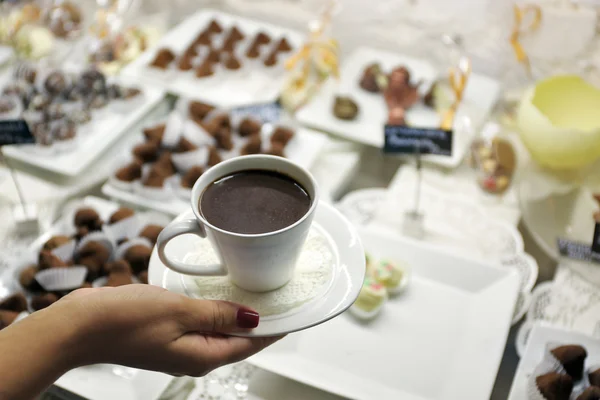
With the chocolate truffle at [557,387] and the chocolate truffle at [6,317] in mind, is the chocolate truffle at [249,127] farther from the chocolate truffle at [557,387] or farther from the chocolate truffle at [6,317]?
the chocolate truffle at [557,387]

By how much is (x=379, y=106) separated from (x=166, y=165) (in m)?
0.62

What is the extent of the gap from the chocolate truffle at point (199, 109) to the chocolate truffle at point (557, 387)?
1.03m

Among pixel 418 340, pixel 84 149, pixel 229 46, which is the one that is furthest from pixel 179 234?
pixel 229 46

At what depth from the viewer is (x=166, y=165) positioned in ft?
4.44

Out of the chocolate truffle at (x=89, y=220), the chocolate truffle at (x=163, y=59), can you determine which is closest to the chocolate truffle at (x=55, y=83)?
the chocolate truffle at (x=163, y=59)

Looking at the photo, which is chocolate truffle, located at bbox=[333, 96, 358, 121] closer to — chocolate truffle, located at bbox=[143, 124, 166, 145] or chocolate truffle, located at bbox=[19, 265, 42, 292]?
chocolate truffle, located at bbox=[143, 124, 166, 145]

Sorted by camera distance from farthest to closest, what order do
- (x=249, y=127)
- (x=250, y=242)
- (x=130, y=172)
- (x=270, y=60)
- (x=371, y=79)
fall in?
(x=270, y=60)
(x=371, y=79)
(x=249, y=127)
(x=130, y=172)
(x=250, y=242)

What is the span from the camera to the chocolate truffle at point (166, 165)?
1338 mm

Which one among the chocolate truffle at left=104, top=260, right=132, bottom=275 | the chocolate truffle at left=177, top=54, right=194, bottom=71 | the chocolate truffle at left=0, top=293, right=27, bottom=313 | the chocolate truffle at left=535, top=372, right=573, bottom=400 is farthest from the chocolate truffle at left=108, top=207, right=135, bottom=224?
the chocolate truffle at left=535, top=372, right=573, bottom=400

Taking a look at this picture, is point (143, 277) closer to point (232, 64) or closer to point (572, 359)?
point (572, 359)

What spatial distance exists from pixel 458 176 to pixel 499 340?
1.85 ft

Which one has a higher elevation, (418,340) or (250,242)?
(250,242)

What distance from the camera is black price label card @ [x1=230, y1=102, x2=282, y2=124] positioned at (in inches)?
59.2

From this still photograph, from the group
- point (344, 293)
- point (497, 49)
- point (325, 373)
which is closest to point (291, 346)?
point (325, 373)
